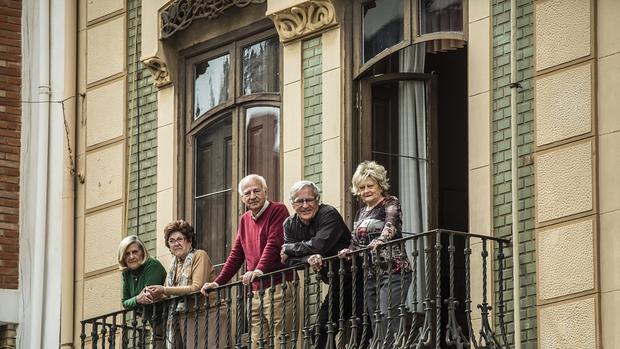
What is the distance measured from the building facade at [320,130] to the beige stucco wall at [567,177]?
0.05 feet

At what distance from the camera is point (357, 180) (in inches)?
670

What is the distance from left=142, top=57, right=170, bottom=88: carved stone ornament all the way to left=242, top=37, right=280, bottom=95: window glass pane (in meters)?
0.87

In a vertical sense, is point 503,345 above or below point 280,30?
below

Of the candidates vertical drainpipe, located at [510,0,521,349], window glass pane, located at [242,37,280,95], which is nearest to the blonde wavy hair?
vertical drainpipe, located at [510,0,521,349]

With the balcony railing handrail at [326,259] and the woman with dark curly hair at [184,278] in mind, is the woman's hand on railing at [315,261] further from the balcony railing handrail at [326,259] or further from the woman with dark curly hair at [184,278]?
the woman with dark curly hair at [184,278]

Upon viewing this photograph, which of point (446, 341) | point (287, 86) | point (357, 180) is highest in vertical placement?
point (287, 86)

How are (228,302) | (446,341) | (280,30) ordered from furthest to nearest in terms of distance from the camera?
(280,30) < (228,302) < (446,341)

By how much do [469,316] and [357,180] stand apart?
1.49 m

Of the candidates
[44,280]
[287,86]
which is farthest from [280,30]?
[44,280]

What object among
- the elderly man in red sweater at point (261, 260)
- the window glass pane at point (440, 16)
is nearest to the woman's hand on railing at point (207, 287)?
the elderly man in red sweater at point (261, 260)

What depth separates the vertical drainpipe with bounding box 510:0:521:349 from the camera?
54.3 ft

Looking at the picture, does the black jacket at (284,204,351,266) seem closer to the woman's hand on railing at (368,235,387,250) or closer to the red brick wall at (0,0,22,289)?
the woman's hand on railing at (368,235,387,250)

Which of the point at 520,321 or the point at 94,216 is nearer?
the point at 520,321

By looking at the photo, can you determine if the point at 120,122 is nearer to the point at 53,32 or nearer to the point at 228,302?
the point at 53,32
